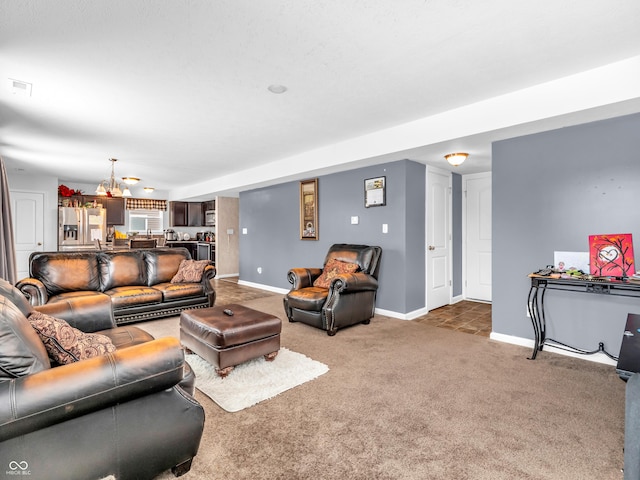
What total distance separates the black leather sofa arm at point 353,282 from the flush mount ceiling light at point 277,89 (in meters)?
2.09

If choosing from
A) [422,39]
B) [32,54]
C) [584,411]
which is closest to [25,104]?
[32,54]

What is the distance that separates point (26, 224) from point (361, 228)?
7.46m

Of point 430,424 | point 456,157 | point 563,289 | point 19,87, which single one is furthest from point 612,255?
point 19,87

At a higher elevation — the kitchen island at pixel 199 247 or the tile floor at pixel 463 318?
the kitchen island at pixel 199 247

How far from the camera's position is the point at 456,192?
5637 mm

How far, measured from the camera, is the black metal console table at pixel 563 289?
8.84 feet

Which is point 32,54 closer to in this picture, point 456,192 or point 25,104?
point 25,104

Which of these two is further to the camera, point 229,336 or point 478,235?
point 478,235

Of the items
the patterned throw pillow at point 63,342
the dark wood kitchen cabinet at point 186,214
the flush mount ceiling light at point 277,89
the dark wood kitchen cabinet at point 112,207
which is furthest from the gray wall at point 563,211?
the dark wood kitchen cabinet at point 112,207

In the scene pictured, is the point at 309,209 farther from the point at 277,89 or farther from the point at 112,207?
the point at 112,207

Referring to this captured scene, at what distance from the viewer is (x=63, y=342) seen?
158 centimetres

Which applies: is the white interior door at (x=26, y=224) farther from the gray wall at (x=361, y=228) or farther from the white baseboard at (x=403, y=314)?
the white baseboard at (x=403, y=314)

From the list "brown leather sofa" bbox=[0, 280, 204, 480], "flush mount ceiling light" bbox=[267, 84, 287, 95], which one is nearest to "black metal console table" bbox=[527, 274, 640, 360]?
"flush mount ceiling light" bbox=[267, 84, 287, 95]

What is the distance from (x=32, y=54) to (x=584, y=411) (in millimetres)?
4619
